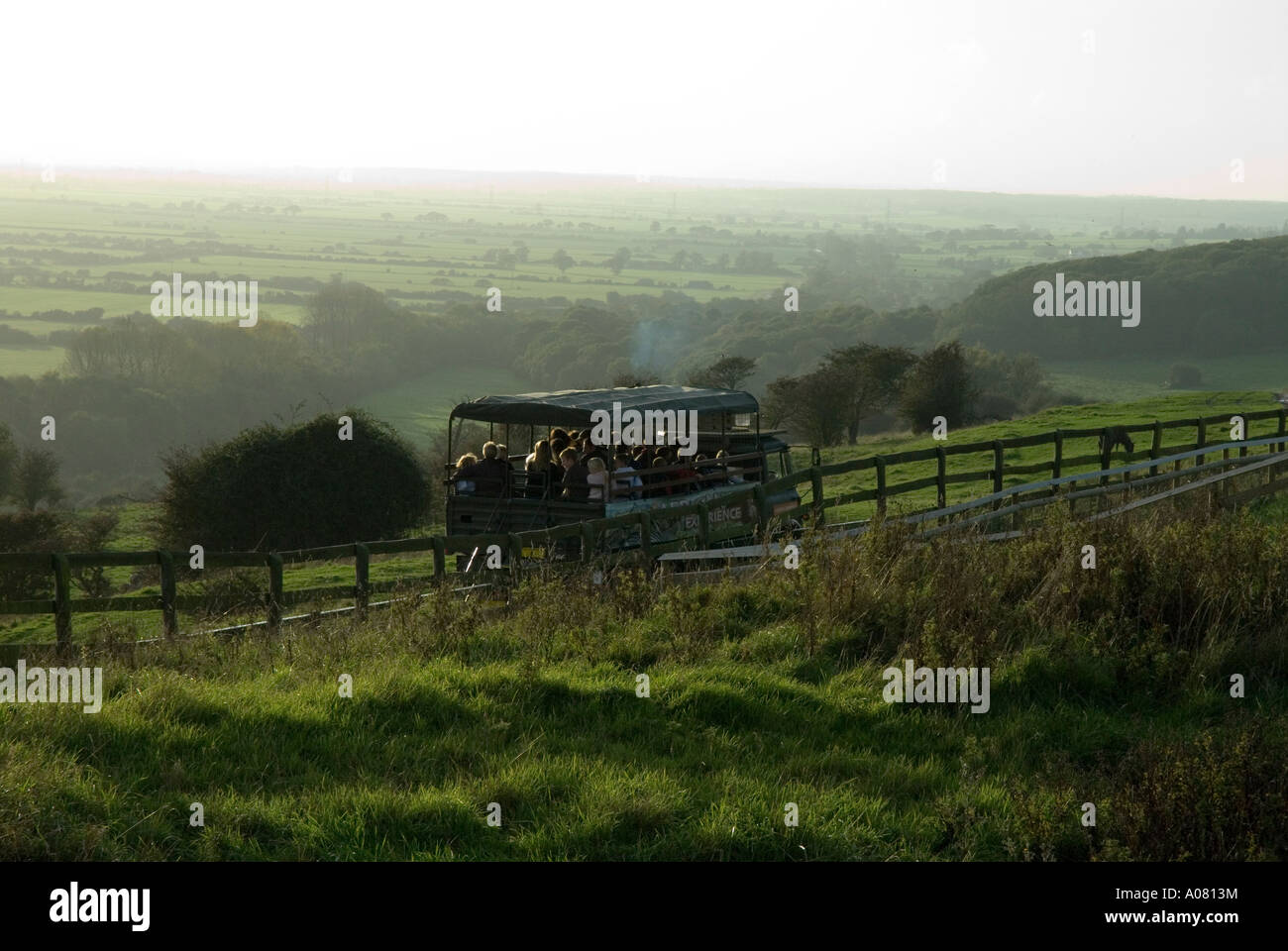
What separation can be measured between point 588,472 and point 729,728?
10.0 meters

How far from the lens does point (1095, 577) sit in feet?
28.6

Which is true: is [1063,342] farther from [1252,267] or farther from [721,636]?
[721,636]

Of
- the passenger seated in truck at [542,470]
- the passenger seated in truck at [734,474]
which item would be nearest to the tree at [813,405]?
the passenger seated in truck at [734,474]

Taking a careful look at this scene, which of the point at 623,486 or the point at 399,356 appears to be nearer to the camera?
the point at 623,486

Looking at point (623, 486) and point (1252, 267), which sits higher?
point (1252, 267)

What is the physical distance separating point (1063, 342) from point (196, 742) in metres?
133

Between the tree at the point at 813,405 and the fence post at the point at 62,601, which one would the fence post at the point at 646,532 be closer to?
the fence post at the point at 62,601

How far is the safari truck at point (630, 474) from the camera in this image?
16641 mm

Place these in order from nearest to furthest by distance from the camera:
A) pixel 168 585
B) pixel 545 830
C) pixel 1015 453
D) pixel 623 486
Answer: pixel 545 830 < pixel 168 585 < pixel 623 486 < pixel 1015 453

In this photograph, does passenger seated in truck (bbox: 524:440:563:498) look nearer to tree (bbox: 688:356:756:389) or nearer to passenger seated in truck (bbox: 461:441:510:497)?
passenger seated in truck (bbox: 461:441:510:497)

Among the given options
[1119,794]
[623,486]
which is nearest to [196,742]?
[1119,794]

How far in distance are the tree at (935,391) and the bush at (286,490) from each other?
107 ft

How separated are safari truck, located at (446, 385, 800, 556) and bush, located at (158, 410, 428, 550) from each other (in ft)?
101
